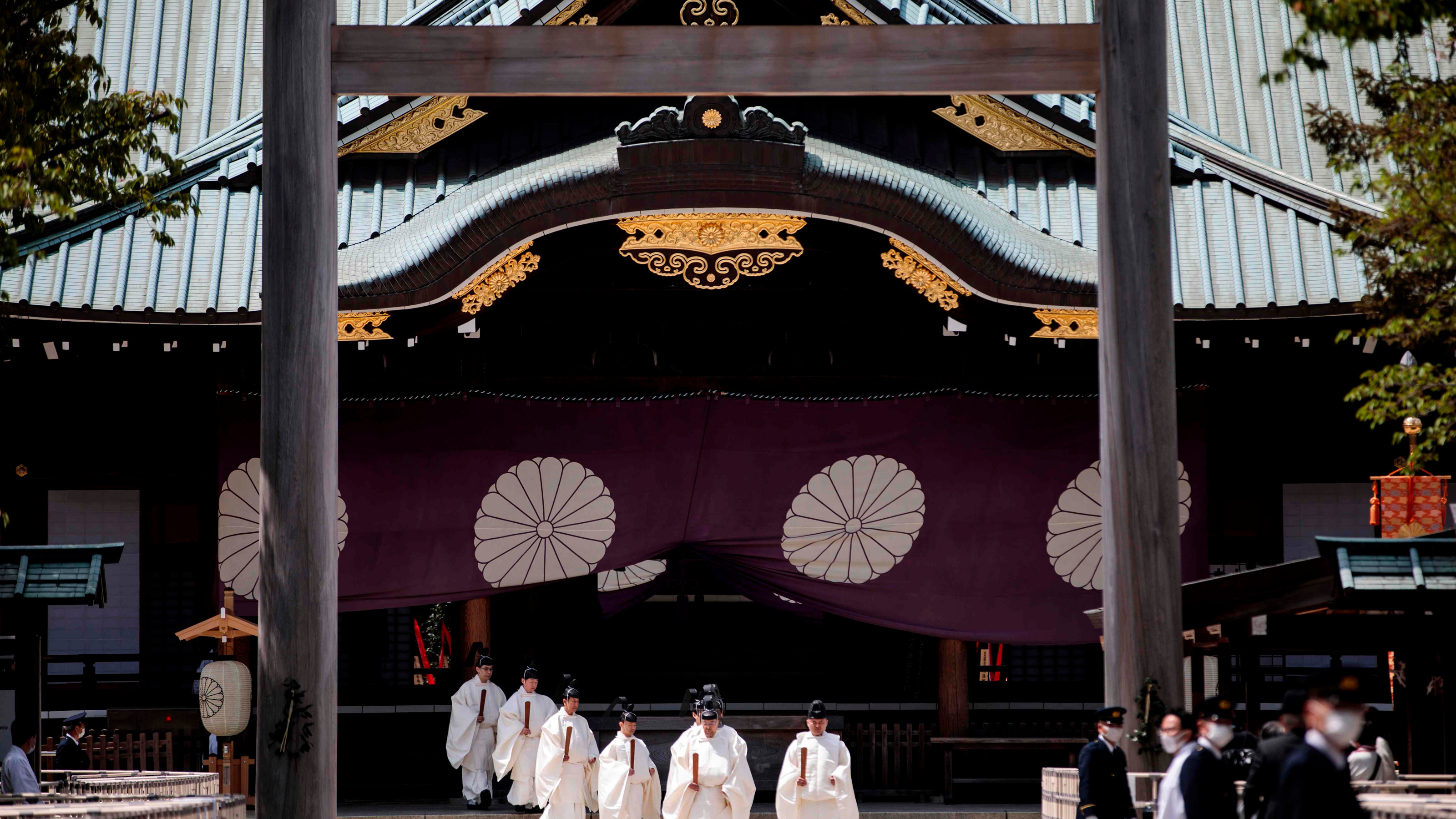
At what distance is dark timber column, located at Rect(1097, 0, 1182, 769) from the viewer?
29.2 feet

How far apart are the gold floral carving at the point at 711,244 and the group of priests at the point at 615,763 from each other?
3.30 metres

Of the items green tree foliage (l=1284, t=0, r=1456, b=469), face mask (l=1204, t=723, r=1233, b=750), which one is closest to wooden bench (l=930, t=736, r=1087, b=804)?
green tree foliage (l=1284, t=0, r=1456, b=469)

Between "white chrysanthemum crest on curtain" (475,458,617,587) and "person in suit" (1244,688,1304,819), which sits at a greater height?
"white chrysanthemum crest on curtain" (475,458,617,587)

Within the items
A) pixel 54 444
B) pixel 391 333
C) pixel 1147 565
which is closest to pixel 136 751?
pixel 54 444

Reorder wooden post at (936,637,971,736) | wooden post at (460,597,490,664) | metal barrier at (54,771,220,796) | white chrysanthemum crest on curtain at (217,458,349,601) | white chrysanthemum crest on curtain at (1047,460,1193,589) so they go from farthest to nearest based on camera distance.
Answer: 1. wooden post at (460,597,490,664)
2. wooden post at (936,637,971,736)
3. white chrysanthemum crest on curtain at (1047,460,1193,589)
4. white chrysanthemum crest on curtain at (217,458,349,601)
5. metal barrier at (54,771,220,796)

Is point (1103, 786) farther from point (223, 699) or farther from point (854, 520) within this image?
point (223, 699)

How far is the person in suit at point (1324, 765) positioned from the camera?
606cm

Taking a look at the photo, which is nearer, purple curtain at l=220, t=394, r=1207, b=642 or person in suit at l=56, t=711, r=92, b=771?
person in suit at l=56, t=711, r=92, b=771

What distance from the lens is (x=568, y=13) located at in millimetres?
13484

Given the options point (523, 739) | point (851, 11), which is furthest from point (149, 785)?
point (851, 11)

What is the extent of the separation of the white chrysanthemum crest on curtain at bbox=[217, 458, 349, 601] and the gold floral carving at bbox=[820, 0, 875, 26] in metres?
5.82

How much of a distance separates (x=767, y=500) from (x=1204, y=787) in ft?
21.8

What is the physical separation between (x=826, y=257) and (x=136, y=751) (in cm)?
677

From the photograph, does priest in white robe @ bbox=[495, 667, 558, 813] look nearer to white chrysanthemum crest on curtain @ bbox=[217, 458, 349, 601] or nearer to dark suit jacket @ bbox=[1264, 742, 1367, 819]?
white chrysanthemum crest on curtain @ bbox=[217, 458, 349, 601]
